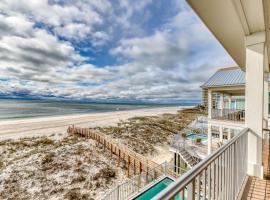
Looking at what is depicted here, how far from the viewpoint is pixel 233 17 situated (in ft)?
9.29

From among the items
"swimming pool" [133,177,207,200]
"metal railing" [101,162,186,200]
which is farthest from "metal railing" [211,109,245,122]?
"swimming pool" [133,177,207,200]

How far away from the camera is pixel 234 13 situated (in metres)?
2.71

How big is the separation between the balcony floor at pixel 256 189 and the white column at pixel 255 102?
7.5 inches

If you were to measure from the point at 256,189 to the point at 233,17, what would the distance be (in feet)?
10.4

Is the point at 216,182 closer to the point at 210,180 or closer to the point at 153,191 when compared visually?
the point at 210,180

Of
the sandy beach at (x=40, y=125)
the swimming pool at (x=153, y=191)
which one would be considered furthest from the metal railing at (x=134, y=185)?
the sandy beach at (x=40, y=125)

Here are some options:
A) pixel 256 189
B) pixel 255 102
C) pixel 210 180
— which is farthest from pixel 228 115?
pixel 210 180

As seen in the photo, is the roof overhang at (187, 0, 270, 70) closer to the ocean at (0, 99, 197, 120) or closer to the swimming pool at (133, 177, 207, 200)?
the swimming pool at (133, 177, 207, 200)

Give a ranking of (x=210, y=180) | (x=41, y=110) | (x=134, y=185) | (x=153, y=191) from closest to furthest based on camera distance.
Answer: (x=210, y=180), (x=153, y=191), (x=134, y=185), (x=41, y=110)

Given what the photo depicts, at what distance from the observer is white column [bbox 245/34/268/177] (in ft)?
10.4

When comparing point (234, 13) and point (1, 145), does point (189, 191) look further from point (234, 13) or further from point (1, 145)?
point (1, 145)

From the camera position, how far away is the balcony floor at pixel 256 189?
259cm

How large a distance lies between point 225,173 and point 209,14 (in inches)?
97.0

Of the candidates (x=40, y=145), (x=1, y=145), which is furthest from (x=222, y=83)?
(x=1, y=145)
